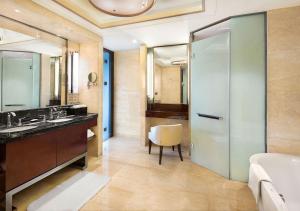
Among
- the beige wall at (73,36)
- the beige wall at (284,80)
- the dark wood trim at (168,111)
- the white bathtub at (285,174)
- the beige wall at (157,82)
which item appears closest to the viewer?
the white bathtub at (285,174)

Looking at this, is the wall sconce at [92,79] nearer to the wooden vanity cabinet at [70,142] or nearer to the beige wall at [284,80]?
the wooden vanity cabinet at [70,142]

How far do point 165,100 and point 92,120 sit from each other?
5.78 feet

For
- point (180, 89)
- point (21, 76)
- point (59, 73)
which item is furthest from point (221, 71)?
point (21, 76)

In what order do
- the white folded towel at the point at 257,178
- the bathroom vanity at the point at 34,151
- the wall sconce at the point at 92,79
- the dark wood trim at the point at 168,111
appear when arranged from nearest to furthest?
the white folded towel at the point at 257,178, the bathroom vanity at the point at 34,151, the wall sconce at the point at 92,79, the dark wood trim at the point at 168,111

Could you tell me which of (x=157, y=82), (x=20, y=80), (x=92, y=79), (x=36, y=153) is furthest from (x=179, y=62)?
(x=36, y=153)

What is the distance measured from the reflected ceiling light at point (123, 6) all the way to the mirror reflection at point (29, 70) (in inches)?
57.0

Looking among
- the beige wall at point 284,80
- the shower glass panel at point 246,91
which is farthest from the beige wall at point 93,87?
the beige wall at point 284,80

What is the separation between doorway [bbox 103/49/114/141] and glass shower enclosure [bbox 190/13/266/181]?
2.62 meters

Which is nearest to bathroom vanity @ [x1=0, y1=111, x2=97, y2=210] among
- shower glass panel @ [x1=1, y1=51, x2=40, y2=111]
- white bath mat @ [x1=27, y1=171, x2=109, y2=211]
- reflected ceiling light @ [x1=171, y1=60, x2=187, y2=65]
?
white bath mat @ [x1=27, y1=171, x2=109, y2=211]

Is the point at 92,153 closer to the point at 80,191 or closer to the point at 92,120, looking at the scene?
the point at 92,120

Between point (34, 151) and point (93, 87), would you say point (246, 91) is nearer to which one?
point (93, 87)

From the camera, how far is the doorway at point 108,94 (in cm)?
455

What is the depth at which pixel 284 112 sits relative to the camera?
7.43 ft

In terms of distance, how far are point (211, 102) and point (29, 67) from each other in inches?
114
